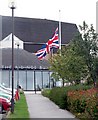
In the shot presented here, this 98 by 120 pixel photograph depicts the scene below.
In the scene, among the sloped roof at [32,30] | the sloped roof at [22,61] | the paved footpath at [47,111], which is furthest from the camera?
the sloped roof at [32,30]

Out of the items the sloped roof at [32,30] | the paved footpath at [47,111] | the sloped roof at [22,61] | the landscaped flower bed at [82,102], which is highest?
the sloped roof at [32,30]

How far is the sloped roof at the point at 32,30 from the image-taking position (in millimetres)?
88625

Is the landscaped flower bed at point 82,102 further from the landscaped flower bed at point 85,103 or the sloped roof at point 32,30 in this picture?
the sloped roof at point 32,30

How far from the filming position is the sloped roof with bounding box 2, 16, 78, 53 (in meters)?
88.6

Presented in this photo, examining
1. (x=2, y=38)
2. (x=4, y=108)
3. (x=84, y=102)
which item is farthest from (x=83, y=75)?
(x=2, y=38)

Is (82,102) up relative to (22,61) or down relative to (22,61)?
down

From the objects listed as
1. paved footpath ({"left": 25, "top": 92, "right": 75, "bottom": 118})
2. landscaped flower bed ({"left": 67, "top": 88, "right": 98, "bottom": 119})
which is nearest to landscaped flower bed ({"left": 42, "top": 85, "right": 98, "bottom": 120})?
landscaped flower bed ({"left": 67, "top": 88, "right": 98, "bottom": 119})

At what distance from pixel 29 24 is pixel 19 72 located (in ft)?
98.2

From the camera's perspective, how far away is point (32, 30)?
91.6 metres

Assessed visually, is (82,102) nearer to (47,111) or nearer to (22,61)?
(47,111)

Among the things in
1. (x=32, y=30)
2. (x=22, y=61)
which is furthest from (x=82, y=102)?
(x=32, y=30)

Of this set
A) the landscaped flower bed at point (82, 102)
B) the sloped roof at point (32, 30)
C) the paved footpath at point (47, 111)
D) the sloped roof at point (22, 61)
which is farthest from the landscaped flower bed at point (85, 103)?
the sloped roof at point (32, 30)

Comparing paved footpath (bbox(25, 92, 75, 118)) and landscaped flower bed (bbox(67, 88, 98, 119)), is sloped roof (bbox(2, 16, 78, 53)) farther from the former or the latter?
landscaped flower bed (bbox(67, 88, 98, 119))

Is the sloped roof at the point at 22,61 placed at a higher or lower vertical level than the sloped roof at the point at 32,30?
lower
